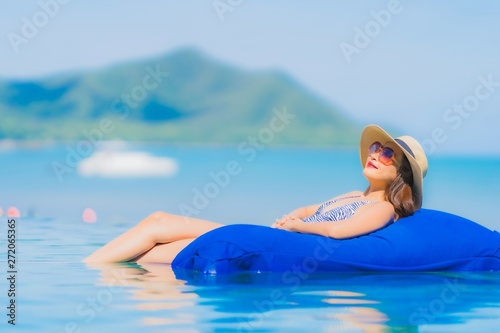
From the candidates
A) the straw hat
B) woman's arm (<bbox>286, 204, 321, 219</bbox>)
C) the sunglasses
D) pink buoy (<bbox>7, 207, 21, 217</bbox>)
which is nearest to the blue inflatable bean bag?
the straw hat

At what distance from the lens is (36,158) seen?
19.3 metres

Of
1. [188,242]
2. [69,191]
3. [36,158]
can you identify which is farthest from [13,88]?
[188,242]

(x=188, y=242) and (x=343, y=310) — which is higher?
(x=188, y=242)

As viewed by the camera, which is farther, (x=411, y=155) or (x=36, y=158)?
(x=36, y=158)

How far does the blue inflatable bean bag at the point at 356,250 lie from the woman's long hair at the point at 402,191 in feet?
0.22

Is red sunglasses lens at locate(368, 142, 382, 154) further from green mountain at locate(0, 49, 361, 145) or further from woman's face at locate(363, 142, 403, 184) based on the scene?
green mountain at locate(0, 49, 361, 145)

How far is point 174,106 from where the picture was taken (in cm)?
4053

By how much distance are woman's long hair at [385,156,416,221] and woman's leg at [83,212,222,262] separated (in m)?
0.90

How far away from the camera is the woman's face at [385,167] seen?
4.77 m

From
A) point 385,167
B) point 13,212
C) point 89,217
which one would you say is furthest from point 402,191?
point 13,212

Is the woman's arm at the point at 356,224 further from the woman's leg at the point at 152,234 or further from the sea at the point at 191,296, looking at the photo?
the woman's leg at the point at 152,234

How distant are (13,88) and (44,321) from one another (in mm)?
36154

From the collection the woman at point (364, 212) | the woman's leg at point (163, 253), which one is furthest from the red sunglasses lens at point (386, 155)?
the woman's leg at point (163, 253)

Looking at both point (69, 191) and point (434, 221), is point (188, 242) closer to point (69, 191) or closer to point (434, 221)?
point (434, 221)
